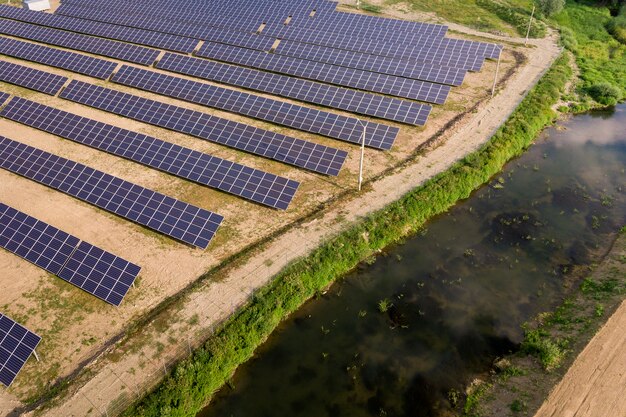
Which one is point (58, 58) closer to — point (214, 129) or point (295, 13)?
point (214, 129)

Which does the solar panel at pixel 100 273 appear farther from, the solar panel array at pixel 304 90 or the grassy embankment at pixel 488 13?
the grassy embankment at pixel 488 13

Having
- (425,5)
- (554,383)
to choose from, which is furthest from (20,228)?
(425,5)

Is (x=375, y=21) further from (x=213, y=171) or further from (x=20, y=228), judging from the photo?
(x=20, y=228)

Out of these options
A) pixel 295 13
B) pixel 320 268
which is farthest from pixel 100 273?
pixel 295 13

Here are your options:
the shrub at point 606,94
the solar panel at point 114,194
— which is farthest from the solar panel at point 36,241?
the shrub at point 606,94

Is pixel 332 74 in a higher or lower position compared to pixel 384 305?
higher

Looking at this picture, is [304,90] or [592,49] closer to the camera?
Answer: [304,90]
